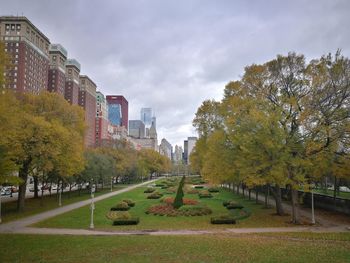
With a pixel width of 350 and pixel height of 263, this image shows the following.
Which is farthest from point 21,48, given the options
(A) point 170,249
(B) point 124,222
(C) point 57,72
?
(A) point 170,249

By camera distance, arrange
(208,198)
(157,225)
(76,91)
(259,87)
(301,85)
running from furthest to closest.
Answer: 1. (76,91)
2. (208,198)
3. (259,87)
4. (301,85)
5. (157,225)

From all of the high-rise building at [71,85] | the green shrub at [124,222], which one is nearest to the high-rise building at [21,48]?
the high-rise building at [71,85]

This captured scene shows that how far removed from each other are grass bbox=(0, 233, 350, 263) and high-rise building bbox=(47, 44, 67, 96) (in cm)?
A: 13489

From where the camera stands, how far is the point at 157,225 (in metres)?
Result: 27.7

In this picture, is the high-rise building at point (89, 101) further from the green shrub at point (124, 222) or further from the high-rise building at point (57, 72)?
the green shrub at point (124, 222)

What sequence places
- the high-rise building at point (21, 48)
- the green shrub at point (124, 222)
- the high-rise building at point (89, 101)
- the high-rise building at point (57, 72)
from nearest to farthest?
the green shrub at point (124, 222) < the high-rise building at point (21, 48) < the high-rise building at point (57, 72) < the high-rise building at point (89, 101)

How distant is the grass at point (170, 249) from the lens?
15.3 meters

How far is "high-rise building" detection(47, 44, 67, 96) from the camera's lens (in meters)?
148

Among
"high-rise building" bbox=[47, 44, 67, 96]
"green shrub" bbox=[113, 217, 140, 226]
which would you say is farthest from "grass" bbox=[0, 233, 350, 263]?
"high-rise building" bbox=[47, 44, 67, 96]

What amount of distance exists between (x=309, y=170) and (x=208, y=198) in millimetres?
25797

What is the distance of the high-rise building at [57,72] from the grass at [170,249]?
13489 cm

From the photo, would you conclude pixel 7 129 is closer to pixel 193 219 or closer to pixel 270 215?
pixel 193 219

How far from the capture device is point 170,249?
57.2 ft

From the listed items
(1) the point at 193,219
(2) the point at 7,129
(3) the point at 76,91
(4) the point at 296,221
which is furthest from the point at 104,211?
(3) the point at 76,91
